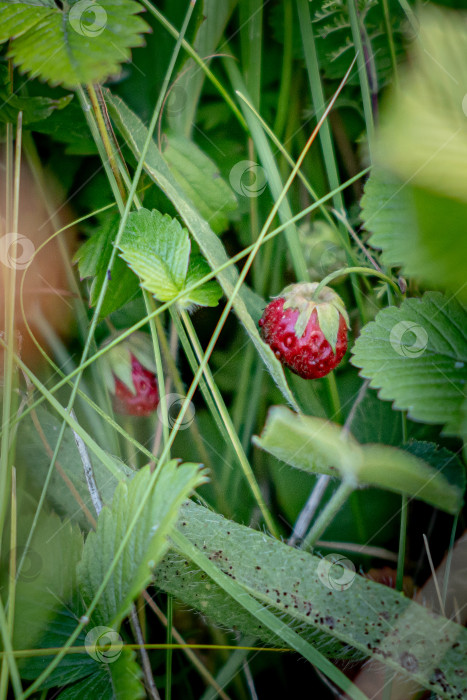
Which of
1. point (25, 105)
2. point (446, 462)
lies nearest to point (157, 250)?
point (25, 105)

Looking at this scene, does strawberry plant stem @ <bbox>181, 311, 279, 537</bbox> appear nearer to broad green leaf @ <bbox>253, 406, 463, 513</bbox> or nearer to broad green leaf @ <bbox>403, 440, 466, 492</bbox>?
broad green leaf @ <bbox>253, 406, 463, 513</bbox>

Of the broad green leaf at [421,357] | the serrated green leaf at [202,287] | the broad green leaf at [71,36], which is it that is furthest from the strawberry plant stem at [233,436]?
the broad green leaf at [71,36]

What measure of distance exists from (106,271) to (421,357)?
0.32 meters

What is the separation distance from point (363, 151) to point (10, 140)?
0.39m

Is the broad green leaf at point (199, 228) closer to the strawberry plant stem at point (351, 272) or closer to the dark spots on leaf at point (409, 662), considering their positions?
the strawberry plant stem at point (351, 272)

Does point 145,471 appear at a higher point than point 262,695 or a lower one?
higher

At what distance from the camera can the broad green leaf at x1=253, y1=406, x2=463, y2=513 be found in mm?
475

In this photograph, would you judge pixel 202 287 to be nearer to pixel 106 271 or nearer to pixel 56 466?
pixel 106 271

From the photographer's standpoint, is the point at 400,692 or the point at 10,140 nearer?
the point at 400,692

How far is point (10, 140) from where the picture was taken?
2.00 feet

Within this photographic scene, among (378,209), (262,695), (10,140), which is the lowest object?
(262,695)

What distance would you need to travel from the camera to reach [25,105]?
1.92ft

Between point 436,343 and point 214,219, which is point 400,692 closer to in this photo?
point 436,343

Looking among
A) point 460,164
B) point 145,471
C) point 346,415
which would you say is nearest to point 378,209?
point 460,164
